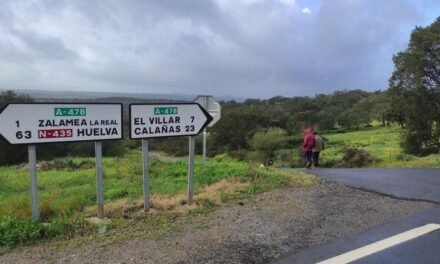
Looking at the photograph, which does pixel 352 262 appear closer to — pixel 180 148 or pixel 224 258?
pixel 224 258

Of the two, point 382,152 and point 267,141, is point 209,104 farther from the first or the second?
point 267,141

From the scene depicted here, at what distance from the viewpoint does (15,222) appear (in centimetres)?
550

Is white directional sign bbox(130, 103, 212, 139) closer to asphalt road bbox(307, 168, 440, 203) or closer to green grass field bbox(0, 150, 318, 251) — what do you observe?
green grass field bbox(0, 150, 318, 251)

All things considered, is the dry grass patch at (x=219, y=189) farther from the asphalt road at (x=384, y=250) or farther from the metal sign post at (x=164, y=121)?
the asphalt road at (x=384, y=250)

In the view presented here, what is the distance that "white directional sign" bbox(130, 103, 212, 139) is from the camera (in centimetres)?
649

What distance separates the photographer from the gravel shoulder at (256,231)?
15.6 feet

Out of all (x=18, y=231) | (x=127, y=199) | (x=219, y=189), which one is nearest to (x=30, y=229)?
(x=18, y=231)

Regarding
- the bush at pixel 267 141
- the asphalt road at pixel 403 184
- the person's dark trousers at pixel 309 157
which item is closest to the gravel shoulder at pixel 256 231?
the asphalt road at pixel 403 184

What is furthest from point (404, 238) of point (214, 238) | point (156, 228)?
point (156, 228)

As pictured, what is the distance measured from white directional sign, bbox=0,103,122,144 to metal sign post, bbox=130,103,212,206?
0.94 ft

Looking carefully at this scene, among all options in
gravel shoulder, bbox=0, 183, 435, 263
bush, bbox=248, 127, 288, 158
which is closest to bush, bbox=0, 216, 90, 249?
gravel shoulder, bbox=0, 183, 435, 263

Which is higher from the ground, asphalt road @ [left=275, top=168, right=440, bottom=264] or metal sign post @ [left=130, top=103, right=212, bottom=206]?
metal sign post @ [left=130, top=103, right=212, bottom=206]

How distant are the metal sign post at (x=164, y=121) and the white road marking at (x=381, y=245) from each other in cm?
277

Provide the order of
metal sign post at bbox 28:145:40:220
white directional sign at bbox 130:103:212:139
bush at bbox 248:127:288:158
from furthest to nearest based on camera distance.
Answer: bush at bbox 248:127:288:158, white directional sign at bbox 130:103:212:139, metal sign post at bbox 28:145:40:220
